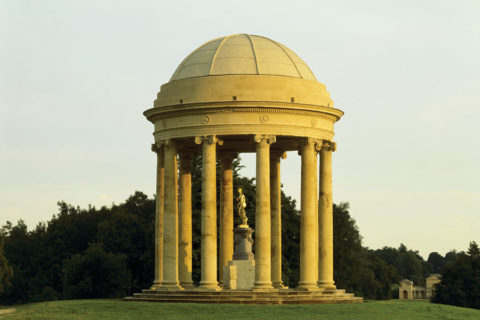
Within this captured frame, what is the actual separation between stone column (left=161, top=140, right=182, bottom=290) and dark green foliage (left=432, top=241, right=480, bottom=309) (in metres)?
57.8

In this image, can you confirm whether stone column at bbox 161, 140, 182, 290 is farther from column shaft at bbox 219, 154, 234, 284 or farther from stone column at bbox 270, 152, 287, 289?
stone column at bbox 270, 152, 287, 289

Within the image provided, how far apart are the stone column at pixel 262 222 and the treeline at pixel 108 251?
3463 cm

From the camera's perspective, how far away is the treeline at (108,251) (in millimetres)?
123812

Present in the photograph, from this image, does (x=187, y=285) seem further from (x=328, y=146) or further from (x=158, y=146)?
(x=328, y=146)

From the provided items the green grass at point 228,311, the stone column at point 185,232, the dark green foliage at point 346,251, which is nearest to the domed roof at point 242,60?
the stone column at point 185,232

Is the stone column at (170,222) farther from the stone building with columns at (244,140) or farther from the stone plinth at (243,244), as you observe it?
the stone plinth at (243,244)

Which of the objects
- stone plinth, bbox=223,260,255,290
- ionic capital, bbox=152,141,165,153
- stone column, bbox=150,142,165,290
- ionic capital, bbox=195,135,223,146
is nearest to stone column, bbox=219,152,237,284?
stone plinth, bbox=223,260,255,290

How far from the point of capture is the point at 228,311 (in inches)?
2618

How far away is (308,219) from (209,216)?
8.54m

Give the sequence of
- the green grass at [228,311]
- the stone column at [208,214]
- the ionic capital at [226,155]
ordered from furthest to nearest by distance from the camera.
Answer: the ionic capital at [226,155] < the stone column at [208,214] < the green grass at [228,311]

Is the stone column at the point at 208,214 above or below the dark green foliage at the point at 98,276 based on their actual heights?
above

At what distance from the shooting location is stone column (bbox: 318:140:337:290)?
276 ft

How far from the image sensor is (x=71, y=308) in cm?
6875

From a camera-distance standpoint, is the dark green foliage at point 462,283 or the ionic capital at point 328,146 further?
the dark green foliage at point 462,283
